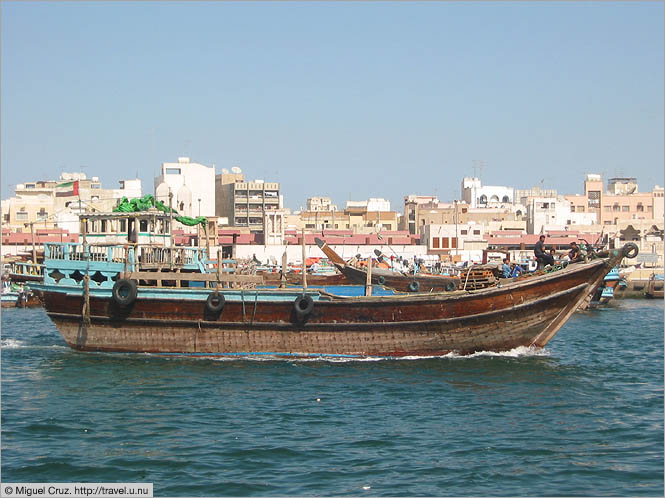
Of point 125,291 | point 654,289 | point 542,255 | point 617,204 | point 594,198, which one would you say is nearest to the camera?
point 125,291

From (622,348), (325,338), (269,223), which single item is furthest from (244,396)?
(269,223)

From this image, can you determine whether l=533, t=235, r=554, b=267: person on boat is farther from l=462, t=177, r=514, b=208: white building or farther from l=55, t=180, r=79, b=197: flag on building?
l=462, t=177, r=514, b=208: white building

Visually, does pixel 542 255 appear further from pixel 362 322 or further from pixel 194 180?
pixel 194 180

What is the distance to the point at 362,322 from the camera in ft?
85.5

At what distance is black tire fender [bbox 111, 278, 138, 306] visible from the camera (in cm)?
2645

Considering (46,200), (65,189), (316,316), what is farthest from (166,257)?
(65,189)

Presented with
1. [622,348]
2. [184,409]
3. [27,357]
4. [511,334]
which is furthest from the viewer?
[622,348]

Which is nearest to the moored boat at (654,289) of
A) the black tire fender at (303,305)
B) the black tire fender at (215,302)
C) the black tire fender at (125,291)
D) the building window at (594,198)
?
the building window at (594,198)

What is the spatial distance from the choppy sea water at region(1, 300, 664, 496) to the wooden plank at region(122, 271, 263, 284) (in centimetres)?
239

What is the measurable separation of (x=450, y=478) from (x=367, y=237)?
241 feet

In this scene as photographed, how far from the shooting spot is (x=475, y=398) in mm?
21109

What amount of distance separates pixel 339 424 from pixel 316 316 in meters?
7.52

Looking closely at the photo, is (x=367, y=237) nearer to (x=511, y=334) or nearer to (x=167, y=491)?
(x=511, y=334)

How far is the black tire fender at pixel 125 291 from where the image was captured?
2645 centimetres
